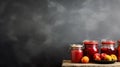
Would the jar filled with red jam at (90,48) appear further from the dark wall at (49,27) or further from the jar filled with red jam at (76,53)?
the dark wall at (49,27)

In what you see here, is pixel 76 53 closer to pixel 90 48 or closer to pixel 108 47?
pixel 90 48

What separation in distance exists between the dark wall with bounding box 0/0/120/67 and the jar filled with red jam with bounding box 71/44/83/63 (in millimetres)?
282

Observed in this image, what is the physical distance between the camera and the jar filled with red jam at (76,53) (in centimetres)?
333

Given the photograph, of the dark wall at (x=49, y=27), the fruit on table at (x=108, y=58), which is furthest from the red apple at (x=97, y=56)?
the dark wall at (x=49, y=27)

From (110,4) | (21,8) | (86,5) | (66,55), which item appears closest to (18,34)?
(21,8)

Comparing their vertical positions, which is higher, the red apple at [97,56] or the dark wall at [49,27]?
the dark wall at [49,27]

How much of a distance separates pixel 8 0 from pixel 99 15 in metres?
1.21

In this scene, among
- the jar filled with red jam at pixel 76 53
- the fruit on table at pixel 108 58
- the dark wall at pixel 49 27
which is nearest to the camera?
the fruit on table at pixel 108 58

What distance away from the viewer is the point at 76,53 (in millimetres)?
3332

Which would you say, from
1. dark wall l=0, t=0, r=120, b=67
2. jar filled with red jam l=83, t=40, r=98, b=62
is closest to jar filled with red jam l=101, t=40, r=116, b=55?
jar filled with red jam l=83, t=40, r=98, b=62

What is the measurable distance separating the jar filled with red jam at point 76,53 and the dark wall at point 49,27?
282 millimetres

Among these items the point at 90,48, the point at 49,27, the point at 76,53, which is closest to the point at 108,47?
the point at 90,48

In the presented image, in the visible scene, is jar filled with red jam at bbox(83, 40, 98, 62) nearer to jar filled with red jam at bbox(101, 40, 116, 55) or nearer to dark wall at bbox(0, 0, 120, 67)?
jar filled with red jam at bbox(101, 40, 116, 55)

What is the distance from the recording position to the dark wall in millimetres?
3625
